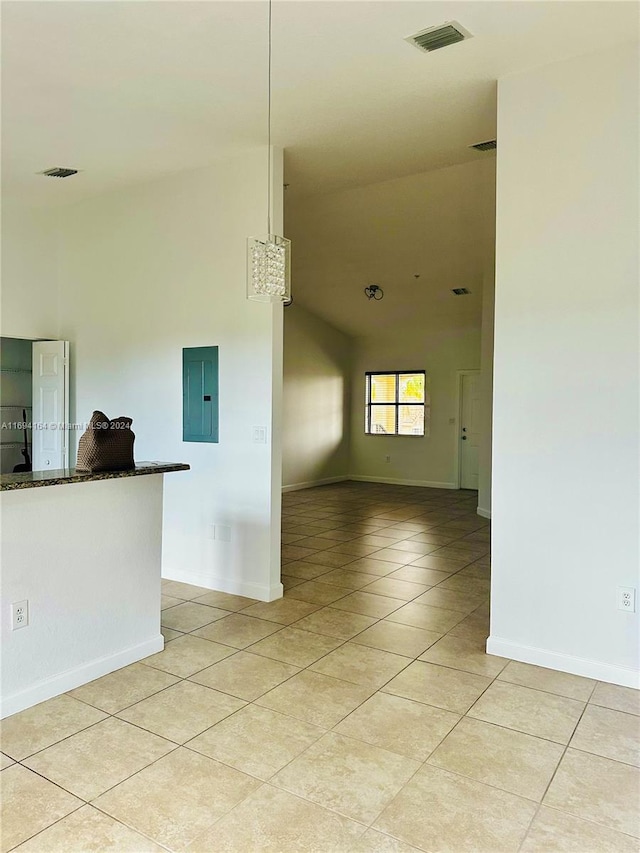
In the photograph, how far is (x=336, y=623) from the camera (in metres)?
3.85

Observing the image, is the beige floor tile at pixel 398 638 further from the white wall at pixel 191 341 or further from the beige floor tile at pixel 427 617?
the white wall at pixel 191 341

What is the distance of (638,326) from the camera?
2943 millimetres

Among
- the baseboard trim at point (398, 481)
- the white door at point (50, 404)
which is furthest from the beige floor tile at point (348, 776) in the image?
the baseboard trim at point (398, 481)

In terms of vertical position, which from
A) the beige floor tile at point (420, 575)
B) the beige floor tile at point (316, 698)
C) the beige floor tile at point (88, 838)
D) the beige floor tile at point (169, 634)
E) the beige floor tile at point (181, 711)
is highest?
the beige floor tile at point (88, 838)

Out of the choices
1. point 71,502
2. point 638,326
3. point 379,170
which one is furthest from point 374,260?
point 71,502

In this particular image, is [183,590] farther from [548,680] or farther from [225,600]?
[548,680]

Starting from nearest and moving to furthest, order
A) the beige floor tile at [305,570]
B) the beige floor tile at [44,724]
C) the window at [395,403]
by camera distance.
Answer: the beige floor tile at [44,724]
the beige floor tile at [305,570]
the window at [395,403]

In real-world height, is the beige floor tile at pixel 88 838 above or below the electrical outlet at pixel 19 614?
below

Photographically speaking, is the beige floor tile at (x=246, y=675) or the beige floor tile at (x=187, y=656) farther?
the beige floor tile at (x=187, y=656)

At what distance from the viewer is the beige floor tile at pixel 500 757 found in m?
2.23

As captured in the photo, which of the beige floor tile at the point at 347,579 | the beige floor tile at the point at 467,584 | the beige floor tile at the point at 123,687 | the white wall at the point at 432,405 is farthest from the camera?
the white wall at the point at 432,405

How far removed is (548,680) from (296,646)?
1.32 m

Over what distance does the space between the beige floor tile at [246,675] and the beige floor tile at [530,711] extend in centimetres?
95

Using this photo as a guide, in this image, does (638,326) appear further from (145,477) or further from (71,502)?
(71,502)
